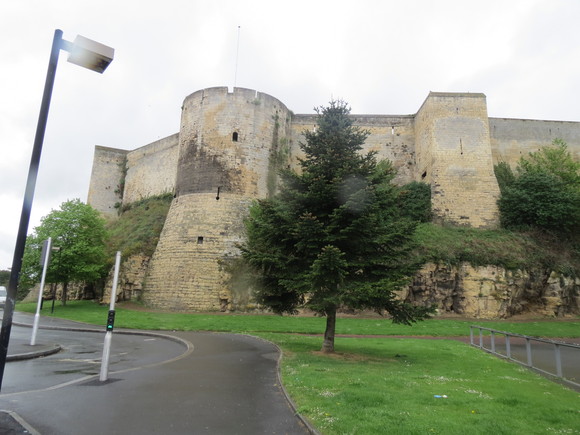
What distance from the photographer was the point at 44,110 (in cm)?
550

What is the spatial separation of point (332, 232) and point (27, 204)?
8654 mm

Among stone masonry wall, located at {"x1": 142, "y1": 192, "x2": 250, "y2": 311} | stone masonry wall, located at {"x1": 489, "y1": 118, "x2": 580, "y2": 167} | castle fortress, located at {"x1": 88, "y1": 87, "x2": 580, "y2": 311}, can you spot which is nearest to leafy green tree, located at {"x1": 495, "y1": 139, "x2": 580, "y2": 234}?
castle fortress, located at {"x1": 88, "y1": 87, "x2": 580, "y2": 311}

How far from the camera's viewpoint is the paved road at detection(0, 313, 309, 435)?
5.08m

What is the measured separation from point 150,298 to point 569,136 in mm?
37454

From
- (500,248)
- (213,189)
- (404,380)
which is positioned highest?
(213,189)

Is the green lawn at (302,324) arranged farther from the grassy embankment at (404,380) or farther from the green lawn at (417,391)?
the green lawn at (417,391)

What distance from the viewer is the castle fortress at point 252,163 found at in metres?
25.9

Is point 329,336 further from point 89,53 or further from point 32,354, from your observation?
point 89,53

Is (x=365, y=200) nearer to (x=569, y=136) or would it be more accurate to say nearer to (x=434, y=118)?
(x=434, y=118)

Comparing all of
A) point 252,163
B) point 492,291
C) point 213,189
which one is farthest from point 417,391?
point 252,163

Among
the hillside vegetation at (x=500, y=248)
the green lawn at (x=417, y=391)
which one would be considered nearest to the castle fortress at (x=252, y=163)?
the hillside vegetation at (x=500, y=248)

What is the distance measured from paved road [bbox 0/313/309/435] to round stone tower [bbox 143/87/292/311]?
13483mm

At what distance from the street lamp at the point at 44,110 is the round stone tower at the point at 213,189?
19862mm

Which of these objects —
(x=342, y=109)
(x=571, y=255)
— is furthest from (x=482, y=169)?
(x=342, y=109)
